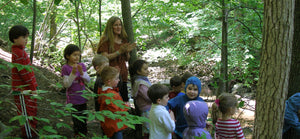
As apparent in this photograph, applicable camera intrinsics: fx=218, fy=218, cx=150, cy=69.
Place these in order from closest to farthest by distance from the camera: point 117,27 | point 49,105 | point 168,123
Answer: point 49,105
point 168,123
point 117,27

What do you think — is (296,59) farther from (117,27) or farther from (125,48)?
(117,27)

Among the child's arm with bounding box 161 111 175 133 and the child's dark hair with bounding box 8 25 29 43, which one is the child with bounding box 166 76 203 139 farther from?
the child's dark hair with bounding box 8 25 29 43

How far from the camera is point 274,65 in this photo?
2.12 metres

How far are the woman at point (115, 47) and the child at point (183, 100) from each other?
91 centimetres

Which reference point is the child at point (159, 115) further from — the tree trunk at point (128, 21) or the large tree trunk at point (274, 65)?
the tree trunk at point (128, 21)

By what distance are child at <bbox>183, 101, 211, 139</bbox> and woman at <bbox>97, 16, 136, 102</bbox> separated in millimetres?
1222

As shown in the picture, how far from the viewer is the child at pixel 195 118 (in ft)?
8.72

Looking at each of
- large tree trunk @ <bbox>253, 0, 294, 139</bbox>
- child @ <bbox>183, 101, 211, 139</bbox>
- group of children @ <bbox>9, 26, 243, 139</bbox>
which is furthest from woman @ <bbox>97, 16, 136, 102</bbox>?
large tree trunk @ <bbox>253, 0, 294, 139</bbox>

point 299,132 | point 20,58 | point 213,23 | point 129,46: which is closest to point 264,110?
point 299,132

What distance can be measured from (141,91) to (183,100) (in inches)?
25.1

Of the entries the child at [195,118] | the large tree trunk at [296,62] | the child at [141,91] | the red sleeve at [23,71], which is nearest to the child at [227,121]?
the child at [195,118]

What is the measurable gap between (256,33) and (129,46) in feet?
10.1

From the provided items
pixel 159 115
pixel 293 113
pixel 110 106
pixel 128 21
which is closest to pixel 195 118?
pixel 159 115

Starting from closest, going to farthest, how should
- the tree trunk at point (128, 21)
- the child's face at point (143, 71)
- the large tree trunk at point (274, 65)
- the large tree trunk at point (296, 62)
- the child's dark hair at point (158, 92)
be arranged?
the large tree trunk at point (274, 65) < the child's dark hair at point (158, 92) < the large tree trunk at point (296, 62) < the child's face at point (143, 71) < the tree trunk at point (128, 21)
